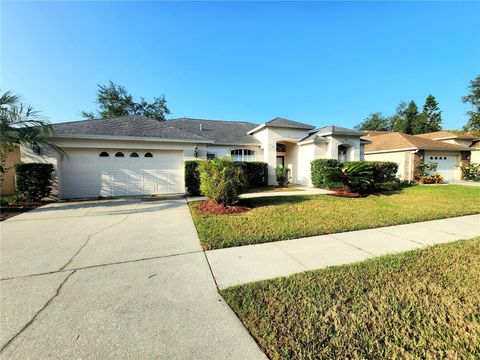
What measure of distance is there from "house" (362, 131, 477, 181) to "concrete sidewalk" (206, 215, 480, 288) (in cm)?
1327

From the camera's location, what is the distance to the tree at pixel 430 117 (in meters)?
41.0

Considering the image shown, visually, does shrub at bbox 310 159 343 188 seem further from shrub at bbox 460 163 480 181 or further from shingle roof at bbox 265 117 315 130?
shrub at bbox 460 163 480 181

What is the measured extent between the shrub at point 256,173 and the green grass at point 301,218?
5.38m

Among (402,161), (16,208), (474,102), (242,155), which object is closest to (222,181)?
(16,208)

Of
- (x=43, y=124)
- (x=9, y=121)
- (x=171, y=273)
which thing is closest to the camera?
(x=171, y=273)

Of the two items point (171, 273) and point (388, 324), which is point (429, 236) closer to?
point (388, 324)

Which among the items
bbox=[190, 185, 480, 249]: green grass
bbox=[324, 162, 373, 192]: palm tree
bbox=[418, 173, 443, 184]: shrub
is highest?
bbox=[324, 162, 373, 192]: palm tree

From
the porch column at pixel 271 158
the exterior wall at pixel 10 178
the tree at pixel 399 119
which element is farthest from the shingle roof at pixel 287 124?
the tree at pixel 399 119

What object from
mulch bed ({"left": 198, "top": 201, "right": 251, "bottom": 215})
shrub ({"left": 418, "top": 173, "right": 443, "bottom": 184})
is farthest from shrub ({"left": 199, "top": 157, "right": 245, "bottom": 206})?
shrub ({"left": 418, "top": 173, "right": 443, "bottom": 184})

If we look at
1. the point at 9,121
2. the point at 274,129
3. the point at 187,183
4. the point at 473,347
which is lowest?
the point at 473,347

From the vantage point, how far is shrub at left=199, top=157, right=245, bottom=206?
7.18 metres

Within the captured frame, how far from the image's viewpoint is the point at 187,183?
10.9m

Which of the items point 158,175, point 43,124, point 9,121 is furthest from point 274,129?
point 9,121

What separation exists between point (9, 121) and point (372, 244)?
12.6 m
